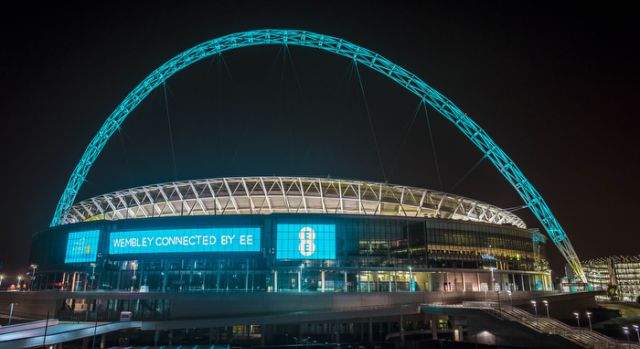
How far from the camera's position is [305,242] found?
5281 centimetres

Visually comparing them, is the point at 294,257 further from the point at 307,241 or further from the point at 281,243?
the point at 307,241

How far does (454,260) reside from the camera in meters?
58.3

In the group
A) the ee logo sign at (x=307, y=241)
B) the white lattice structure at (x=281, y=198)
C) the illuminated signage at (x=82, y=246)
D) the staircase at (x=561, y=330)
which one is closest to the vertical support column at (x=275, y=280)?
the ee logo sign at (x=307, y=241)

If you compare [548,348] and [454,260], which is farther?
[454,260]

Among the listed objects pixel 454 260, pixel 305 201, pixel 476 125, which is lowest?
pixel 454 260

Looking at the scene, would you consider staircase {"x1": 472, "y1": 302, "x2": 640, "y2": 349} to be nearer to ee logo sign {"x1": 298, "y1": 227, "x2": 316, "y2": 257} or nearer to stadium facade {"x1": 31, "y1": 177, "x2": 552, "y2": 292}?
stadium facade {"x1": 31, "y1": 177, "x2": 552, "y2": 292}

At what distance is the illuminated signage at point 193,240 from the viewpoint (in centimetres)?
5306

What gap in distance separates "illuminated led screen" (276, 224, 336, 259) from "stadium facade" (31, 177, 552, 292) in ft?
0.42

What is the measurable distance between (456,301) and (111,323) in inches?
1447

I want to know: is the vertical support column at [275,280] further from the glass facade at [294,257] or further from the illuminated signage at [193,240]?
the illuminated signage at [193,240]

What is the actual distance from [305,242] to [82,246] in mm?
33571

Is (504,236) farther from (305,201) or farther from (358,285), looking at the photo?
(305,201)

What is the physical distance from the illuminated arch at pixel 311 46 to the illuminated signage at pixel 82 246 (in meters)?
10.1

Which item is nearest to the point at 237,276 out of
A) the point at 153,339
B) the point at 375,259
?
the point at 153,339
